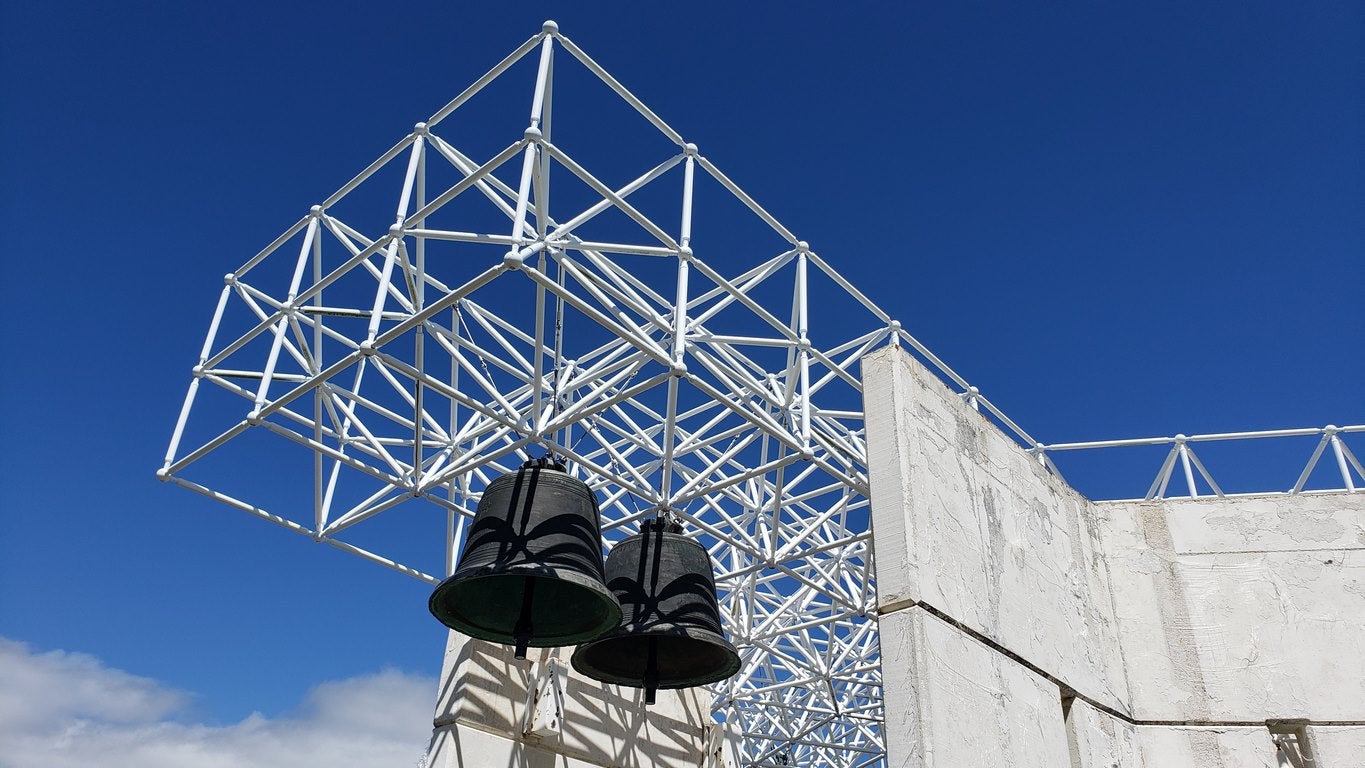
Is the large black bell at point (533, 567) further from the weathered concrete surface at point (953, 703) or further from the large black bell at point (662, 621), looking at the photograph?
the weathered concrete surface at point (953, 703)

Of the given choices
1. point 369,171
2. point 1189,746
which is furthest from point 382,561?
point 1189,746

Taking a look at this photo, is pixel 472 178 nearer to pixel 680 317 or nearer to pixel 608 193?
pixel 608 193

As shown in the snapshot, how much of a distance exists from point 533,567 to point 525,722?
6.31 meters

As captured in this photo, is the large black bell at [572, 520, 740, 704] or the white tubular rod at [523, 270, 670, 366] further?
the large black bell at [572, 520, 740, 704]

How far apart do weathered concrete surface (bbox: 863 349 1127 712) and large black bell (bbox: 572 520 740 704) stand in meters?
1.70

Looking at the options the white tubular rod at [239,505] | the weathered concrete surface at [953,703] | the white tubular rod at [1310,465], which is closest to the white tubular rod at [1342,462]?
the white tubular rod at [1310,465]

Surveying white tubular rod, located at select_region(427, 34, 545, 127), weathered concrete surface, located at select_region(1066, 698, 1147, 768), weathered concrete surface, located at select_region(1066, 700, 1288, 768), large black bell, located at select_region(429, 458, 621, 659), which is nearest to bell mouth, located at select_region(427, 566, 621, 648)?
large black bell, located at select_region(429, 458, 621, 659)

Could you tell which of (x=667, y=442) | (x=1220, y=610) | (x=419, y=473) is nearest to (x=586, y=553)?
(x=667, y=442)

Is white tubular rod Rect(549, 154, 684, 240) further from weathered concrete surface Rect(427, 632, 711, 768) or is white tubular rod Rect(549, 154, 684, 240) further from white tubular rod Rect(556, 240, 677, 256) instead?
weathered concrete surface Rect(427, 632, 711, 768)

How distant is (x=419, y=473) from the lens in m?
10.3

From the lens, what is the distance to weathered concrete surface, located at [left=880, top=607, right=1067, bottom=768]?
25.3ft

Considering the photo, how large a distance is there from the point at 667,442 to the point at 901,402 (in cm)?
226

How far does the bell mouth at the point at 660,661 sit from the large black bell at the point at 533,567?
1.39 metres

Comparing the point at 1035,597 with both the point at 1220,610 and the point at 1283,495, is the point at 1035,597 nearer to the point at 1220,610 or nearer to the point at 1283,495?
the point at 1220,610
